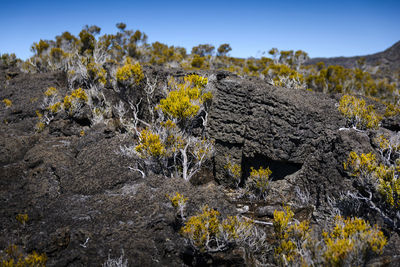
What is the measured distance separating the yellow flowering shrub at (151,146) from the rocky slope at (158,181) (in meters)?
0.76

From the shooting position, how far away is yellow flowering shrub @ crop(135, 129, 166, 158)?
22.1 ft

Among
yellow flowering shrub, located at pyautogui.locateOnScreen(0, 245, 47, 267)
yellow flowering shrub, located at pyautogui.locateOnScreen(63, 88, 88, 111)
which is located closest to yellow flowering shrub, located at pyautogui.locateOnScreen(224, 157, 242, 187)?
yellow flowering shrub, located at pyautogui.locateOnScreen(0, 245, 47, 267)

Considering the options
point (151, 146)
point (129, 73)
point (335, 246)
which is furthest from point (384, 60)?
point (335, 246)

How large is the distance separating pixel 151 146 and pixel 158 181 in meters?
1.05

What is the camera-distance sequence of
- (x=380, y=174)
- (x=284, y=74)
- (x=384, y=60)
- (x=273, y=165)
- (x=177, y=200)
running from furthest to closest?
(x=384, y=60) → (x=284, y=74) → (x=273, y=165) → (x=177, y=200) → (x=380, y=174)

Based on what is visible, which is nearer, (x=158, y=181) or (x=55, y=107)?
(x=158, y=181)

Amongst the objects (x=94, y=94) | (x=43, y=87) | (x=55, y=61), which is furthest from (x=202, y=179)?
(x=55, y=61)

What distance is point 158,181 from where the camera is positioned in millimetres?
6750

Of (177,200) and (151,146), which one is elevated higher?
(151,146)

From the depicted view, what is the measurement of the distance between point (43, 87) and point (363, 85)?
23.6 metres

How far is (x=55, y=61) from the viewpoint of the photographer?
1767 centimetres

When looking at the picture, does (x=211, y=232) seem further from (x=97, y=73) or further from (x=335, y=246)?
(x=97, y=73)

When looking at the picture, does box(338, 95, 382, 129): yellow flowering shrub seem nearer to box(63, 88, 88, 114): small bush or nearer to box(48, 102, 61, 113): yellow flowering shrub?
box(63, 88, 88, 114): small bush

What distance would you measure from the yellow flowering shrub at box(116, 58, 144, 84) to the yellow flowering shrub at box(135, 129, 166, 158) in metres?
4.86
